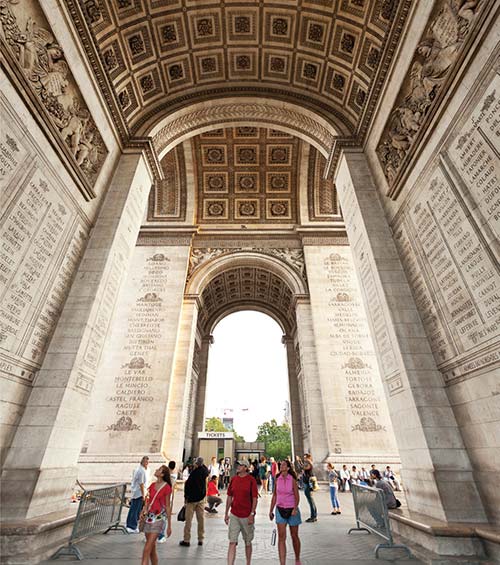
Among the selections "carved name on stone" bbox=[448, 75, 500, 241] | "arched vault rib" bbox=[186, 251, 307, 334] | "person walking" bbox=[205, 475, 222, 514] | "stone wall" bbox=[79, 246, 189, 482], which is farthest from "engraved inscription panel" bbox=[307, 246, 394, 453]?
"carved name on stone" bbox=[448, 75, 500, 241]

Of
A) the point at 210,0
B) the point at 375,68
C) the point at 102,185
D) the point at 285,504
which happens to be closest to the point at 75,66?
the point at 102,185

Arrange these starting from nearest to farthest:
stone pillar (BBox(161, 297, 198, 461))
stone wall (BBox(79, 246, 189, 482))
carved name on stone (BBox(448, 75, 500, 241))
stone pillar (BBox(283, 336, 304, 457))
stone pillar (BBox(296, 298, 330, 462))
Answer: carved name on stone (BBox(448, 75, 500, 241))
stone wall (BBox(79, 246, 189, 482))
stone pillar (BBox(161, 297, 198, 461))
stone pillar (BBox(296, 298, 330, 462))
stone pillar (BBox(283, 336, 304, 457))

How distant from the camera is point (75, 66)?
731 centimetres

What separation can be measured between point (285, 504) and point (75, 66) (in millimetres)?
9733

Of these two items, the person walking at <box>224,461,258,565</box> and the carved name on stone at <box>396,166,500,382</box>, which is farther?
the carved name on stone at <box>396,166,500,382</box>

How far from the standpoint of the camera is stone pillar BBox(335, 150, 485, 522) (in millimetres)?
4828

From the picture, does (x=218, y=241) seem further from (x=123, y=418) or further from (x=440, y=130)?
(x=440, y=130)

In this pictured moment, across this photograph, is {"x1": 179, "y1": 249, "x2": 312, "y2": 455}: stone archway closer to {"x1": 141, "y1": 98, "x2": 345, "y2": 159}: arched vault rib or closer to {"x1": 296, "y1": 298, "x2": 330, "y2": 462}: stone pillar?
{"x1": 296, "y1": 298, "x2": 330, "y2": 462}: stone pillar

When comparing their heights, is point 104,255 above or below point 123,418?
above

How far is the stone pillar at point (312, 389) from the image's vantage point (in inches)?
505

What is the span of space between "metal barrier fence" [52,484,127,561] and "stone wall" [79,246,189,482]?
5.35m

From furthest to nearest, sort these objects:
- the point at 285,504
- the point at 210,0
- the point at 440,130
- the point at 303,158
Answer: the point at 303,158 → the point at 210,0 → the point at 440,130 → the point at 285,504

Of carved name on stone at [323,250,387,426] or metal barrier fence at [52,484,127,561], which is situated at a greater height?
carved name on stone at [323,250,387,426]

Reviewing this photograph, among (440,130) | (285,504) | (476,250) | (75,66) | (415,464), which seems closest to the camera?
(285,504)
